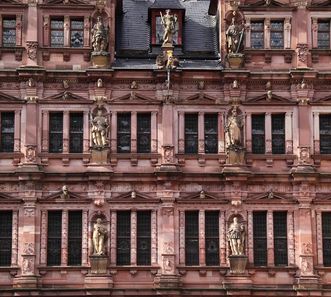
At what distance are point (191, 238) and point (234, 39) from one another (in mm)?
9575

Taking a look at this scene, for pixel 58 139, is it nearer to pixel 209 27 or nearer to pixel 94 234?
pixel 94 234

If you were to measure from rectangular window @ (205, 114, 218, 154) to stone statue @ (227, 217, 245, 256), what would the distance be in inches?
151

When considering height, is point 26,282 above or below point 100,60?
below

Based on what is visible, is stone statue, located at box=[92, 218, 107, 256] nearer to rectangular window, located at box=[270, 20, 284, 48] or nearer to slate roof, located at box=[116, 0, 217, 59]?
slate roof, located at box=[116, 0, 217, 59]

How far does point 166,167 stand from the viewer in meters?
39.4

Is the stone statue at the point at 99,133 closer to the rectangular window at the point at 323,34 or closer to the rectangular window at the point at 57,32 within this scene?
the rectangular window at the point at 57,32

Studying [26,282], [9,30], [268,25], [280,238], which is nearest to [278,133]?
[280,238]

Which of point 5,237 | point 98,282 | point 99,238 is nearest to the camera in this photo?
point 98,282

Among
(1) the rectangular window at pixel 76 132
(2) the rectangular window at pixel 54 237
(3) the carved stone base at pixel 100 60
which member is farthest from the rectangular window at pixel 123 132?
(2) the rectangular window at pixel 54 237

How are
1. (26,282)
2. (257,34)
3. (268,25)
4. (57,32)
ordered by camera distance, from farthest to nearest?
(257,34) < (268,25) < (57,32) < (26,282)

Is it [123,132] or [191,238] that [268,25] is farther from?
[191,238]

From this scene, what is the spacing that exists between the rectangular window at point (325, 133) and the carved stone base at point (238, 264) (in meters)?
6.56

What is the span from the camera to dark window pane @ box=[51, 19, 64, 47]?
41.1 m

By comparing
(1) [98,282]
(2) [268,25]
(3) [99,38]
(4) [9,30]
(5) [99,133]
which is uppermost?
(2) [268,25]
